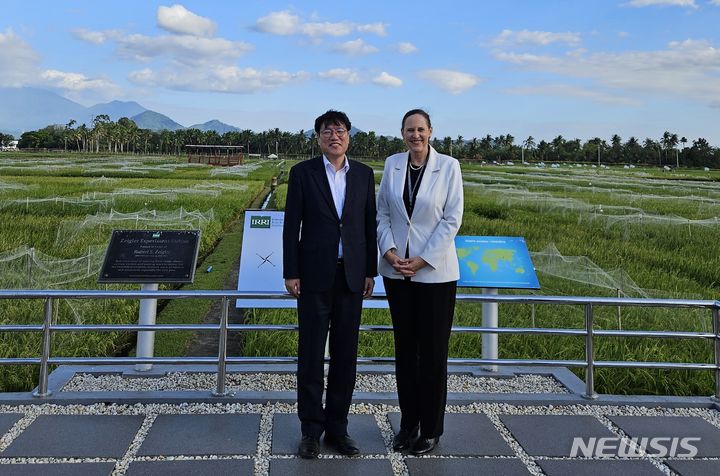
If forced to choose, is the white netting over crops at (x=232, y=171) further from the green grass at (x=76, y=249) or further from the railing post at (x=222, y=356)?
the railing post at (x=222, y=356)

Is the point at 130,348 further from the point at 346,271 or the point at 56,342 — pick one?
the point at 346,271

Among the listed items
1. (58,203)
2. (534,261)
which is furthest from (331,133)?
(58,203)

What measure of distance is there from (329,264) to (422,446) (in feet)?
3.60

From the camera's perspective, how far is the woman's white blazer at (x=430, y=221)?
2.73m

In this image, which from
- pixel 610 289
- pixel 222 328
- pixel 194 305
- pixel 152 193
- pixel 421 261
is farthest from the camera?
pixel 152 193

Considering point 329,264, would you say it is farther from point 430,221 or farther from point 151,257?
point 151,257

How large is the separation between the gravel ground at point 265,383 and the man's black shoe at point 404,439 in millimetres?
935

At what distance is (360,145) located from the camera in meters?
69.8

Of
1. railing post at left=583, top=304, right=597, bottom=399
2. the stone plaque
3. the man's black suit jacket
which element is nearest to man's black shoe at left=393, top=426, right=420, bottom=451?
the man's black suit jacket

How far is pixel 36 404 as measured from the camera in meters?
3.35

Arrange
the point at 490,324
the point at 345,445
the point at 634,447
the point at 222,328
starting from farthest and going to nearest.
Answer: the point at 490,324 → the point at 222,328 → the point at 634,447 → the point at 345,445

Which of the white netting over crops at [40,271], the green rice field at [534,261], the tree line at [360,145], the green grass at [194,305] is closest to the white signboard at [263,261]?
the green rice field at [534,261]

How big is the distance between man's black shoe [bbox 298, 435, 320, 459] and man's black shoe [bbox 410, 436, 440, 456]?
51cm

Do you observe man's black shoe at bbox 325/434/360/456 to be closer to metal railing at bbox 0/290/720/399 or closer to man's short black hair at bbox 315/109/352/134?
metal railing at bbox 0/290/720/399
